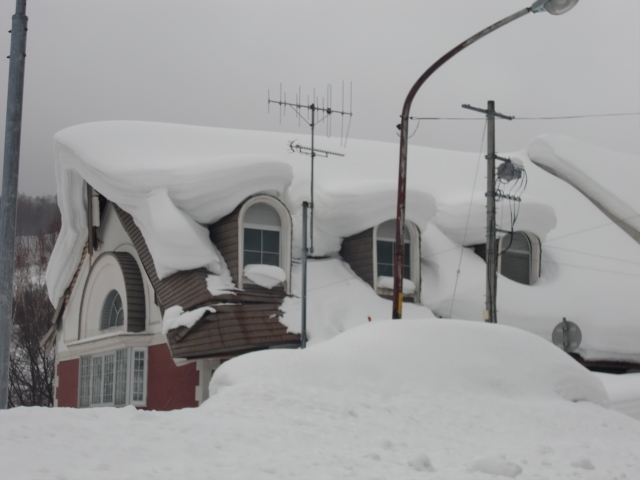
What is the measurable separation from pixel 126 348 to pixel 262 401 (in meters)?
12.4

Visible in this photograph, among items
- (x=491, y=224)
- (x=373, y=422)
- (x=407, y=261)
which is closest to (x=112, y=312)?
(x=407, y=261)

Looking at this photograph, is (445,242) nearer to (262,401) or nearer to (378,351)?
(378,351)

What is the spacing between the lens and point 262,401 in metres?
8.50

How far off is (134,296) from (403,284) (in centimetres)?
701

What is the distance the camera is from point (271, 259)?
18.8 meters

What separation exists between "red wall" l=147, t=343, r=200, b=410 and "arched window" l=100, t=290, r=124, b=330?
213 cm

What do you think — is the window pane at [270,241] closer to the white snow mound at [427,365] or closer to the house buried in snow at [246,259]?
the house buried in snow at [246,259]

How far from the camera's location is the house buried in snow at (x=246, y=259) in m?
17.8

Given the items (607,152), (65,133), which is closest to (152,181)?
(65,133)

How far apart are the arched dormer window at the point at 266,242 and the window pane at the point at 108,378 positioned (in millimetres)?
5227

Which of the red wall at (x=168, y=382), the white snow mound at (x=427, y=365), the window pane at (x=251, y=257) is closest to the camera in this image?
the white snow mound at (x=427, y=365)

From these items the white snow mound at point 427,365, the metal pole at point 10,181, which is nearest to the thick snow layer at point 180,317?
the white snow mound at point 427,365

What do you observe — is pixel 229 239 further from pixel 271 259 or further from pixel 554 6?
pixel 554 6

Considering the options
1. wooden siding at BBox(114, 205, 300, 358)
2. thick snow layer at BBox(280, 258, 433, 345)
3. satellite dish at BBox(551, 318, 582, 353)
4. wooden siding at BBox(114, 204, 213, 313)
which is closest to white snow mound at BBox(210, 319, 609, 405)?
satellite dish at BBox(551, 318, 582, 353)
